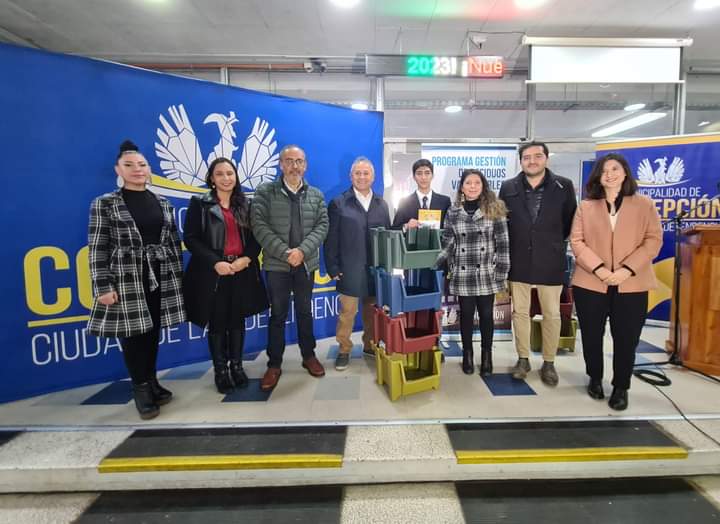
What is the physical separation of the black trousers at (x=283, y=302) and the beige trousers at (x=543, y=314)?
1436 millimetres

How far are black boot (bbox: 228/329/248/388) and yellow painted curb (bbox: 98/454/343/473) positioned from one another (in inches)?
30.5

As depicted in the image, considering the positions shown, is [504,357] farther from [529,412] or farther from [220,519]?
[220,519]

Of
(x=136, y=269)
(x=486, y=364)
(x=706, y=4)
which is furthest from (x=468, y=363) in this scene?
(x=706, y=4)

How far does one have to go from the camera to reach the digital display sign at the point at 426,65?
12.2 ft

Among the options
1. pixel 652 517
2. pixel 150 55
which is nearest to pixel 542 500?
pixel 652 517

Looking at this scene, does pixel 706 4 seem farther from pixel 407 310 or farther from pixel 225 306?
pixel 225 306

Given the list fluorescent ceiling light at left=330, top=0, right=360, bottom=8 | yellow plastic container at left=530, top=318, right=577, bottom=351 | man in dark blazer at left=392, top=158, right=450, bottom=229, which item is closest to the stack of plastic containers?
man in dark blazer at left=392, top=158, right=450, bottom=229

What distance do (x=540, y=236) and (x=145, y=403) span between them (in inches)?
103

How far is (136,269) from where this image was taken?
2080 mm

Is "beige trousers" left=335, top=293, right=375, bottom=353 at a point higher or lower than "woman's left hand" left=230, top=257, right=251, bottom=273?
lower

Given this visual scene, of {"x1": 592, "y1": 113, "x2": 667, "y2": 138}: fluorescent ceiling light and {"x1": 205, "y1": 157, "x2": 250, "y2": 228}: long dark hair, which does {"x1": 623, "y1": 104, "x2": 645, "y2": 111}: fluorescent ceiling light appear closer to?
{"x1": 592, "y1": 113, "x2": 667, "y2": 138}: fluorescent ceiling light

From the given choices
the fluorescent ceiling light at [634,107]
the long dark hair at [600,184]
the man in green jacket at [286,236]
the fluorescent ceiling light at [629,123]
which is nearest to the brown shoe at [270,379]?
the man in green jacket at [286,236]

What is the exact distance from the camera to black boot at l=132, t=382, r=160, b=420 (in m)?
2.18

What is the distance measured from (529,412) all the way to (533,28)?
16.2 feet
